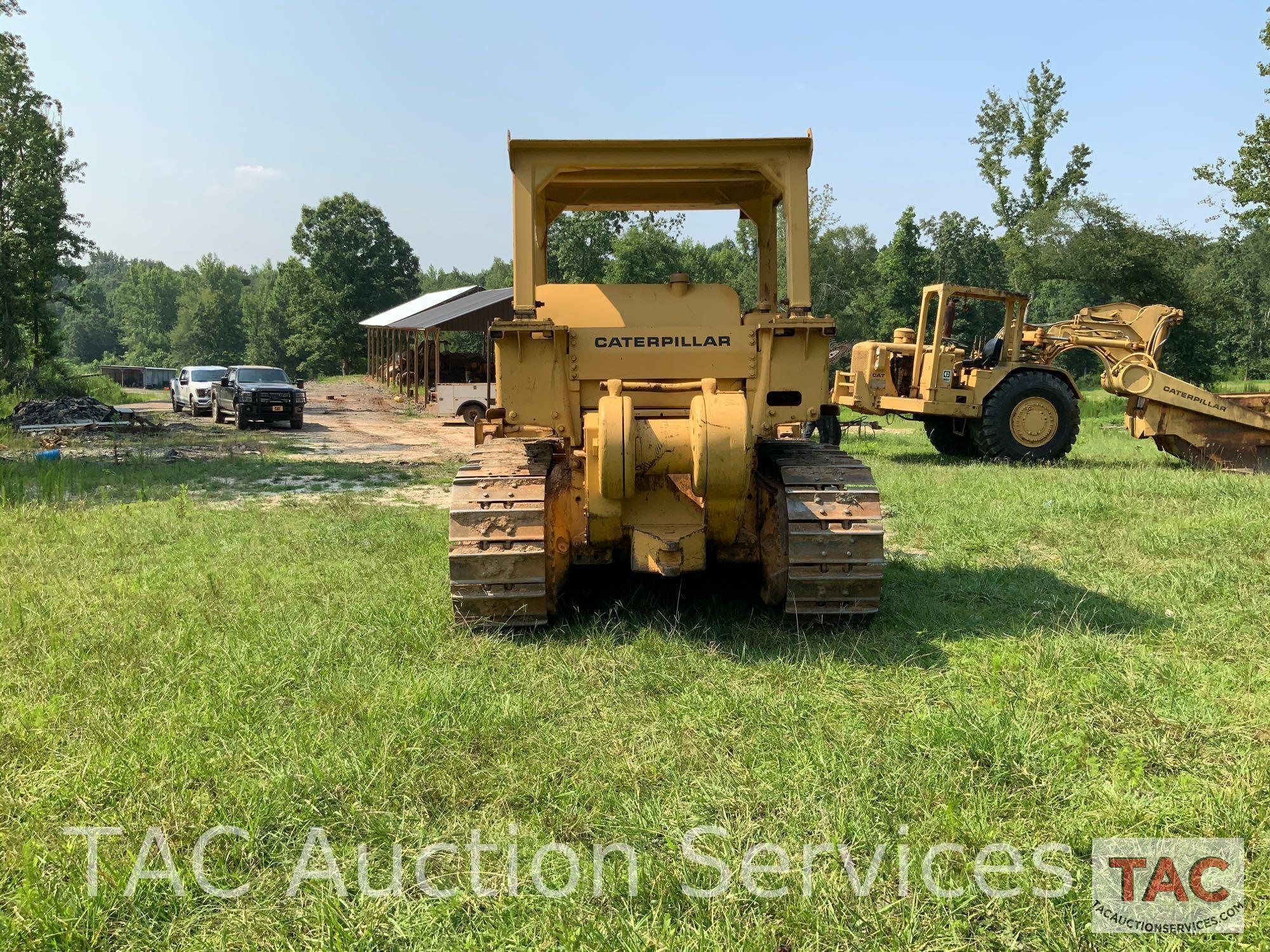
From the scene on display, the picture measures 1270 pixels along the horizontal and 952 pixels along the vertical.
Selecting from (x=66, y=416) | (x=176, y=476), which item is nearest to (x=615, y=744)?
(x=176, y=476)

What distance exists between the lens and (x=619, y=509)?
4.93 m

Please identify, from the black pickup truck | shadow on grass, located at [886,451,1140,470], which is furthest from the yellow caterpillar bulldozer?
the black pickup truck

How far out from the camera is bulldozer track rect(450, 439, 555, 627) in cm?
480

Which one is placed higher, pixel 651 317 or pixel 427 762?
pixel 651 317

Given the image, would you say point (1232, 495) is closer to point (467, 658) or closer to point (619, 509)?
point (619, 509)

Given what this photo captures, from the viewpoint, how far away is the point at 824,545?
15.8ft

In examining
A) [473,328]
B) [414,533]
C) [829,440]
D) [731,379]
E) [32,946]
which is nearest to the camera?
[32,946]

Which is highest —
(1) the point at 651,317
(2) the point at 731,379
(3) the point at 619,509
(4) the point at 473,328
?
(4) the point at 473,328

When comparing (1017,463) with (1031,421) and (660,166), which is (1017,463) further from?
(660,166)

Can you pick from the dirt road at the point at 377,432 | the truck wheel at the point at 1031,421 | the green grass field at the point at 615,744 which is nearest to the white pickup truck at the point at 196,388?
the dirt road at the point at 377,432

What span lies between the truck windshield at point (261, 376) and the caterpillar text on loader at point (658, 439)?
789 inches

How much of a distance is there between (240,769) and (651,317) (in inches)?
135

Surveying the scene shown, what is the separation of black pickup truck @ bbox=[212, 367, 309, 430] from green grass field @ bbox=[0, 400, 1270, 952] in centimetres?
1629

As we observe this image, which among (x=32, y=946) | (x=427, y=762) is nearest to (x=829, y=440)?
(x=427, y=762)
